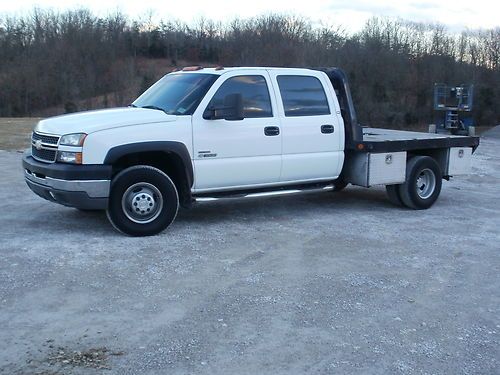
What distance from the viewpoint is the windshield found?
7.62 metres

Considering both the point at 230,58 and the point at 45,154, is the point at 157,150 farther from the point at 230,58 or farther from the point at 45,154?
the point at 230,58

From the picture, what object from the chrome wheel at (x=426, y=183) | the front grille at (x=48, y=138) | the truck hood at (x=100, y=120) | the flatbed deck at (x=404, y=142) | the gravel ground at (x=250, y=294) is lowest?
the gravel ground at (x=250, y=294)

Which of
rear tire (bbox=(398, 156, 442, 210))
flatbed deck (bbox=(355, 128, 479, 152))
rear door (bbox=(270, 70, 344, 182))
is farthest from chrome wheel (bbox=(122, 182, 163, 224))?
rear tire (bbox=(398, 156, 442, 210))

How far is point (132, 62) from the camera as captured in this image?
202ft

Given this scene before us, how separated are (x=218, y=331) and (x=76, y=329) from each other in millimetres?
1045

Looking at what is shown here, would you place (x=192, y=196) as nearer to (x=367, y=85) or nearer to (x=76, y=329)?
(x=76, y=329)

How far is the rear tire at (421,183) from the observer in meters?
9.36

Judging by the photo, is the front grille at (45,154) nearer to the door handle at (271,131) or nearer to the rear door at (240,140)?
the rear door at (240,140)

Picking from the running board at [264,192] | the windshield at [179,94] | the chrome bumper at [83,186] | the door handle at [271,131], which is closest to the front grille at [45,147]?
the chrome bumper at [83,186]

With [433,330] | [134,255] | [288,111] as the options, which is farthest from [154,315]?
[288,111]

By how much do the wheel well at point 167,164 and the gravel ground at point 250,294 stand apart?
0.50 metres

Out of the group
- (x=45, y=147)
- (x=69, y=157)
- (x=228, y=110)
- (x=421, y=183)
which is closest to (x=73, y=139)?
(x=69, y=157)

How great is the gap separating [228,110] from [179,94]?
0.79 meters

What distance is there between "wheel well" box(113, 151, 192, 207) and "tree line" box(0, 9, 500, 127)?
39.8 meters
